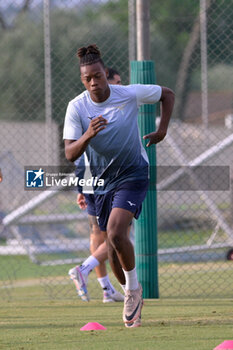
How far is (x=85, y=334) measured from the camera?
5.48 m

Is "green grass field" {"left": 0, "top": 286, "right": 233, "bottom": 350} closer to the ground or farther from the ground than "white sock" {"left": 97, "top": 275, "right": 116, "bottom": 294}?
farther from the ground

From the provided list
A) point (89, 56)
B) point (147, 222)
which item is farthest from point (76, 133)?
point (147, 222)

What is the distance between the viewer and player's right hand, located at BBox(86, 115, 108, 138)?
5.35 m

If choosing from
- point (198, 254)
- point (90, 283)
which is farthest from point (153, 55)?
point (90, 283)

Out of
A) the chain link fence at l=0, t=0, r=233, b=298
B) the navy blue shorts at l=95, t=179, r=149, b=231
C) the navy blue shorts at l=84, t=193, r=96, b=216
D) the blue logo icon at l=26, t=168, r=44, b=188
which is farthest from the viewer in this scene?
the chain link fence at l=0, t=0, r=233, b=298

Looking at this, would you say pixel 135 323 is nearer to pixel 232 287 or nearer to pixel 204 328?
pixel 204 328

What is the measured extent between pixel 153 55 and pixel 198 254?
14.9 m

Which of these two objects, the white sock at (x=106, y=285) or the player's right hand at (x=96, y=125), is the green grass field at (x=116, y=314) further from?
the player's right hand at (x=96, y=125)

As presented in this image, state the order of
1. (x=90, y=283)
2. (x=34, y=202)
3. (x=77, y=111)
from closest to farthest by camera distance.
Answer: (x=77, y=111) → (x=90, y=283) → (x=34, y=202)

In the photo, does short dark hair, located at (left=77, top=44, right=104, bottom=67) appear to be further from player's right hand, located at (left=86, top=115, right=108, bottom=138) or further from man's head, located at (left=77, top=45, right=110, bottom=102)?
player's right hand, located at (left=86, top=115, right=108, bottom=138)

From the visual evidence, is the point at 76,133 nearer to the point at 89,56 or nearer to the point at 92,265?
the point at 89,56

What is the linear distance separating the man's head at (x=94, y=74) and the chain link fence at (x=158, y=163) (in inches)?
109

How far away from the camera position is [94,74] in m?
5.80

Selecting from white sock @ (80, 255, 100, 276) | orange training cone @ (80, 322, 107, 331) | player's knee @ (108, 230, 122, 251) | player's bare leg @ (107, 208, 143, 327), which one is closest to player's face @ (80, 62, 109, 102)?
player's bare leg @ (107, 208, 143, 327)
